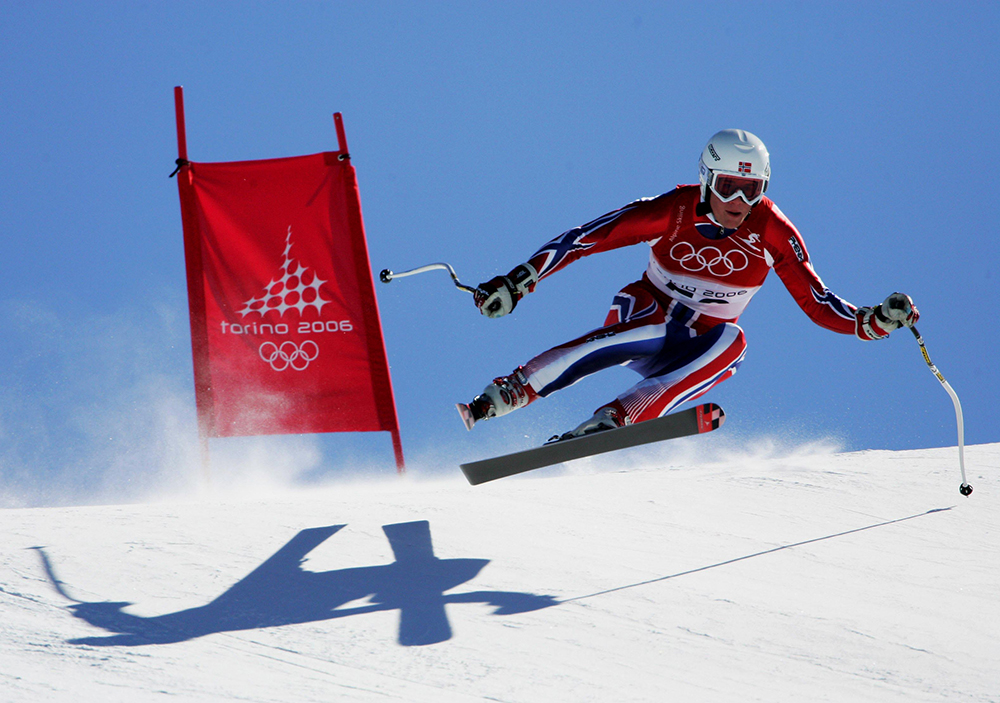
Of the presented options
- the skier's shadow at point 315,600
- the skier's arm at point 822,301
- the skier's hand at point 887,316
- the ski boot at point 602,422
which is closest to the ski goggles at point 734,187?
the skier's arm at point 822,301

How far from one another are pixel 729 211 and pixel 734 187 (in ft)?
0.44

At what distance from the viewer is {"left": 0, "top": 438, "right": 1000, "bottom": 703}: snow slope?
3492mm

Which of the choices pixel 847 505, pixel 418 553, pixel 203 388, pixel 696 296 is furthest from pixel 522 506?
pixel 203 388

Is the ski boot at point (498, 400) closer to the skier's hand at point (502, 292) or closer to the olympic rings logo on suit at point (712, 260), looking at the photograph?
the skier's hand at point (502, 292)

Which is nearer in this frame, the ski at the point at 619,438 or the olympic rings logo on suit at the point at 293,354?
the ski at the point at 619,438

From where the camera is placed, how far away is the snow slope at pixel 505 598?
3.49 metres

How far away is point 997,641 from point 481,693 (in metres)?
2.54

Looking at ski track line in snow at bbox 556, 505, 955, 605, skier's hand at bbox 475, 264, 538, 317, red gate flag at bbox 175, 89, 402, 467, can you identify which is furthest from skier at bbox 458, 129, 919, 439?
red gate flag at bbox 175, 89, 402, 467

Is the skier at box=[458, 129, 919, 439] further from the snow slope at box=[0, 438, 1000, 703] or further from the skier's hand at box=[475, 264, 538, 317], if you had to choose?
the snow slope at box=[0, 438, 1000, 703]

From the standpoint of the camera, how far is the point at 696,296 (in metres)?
5.37

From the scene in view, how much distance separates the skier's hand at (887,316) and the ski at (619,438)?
42.0 inches

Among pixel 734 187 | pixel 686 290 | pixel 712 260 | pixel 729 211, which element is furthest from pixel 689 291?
pixel 734 187

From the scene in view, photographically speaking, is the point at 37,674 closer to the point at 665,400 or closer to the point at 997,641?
the point at 665,400

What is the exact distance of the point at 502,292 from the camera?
16.7ft
